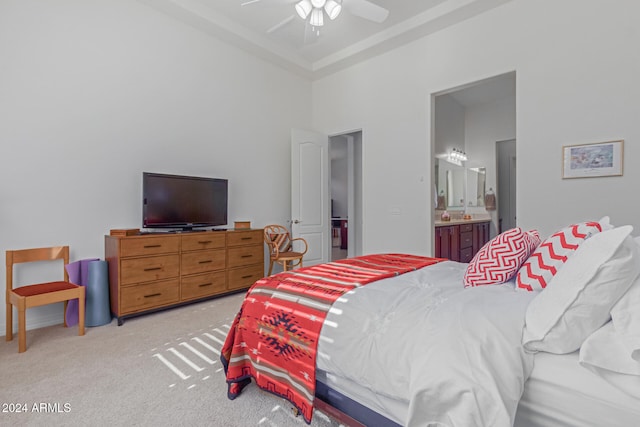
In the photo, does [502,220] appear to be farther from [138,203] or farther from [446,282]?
[138,203]

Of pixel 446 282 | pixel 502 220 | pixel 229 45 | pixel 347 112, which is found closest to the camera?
pixel 446 282

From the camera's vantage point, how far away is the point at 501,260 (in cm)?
158

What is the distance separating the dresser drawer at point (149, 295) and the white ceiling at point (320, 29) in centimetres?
270

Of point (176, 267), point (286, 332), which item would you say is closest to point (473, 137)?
point (176, 267)

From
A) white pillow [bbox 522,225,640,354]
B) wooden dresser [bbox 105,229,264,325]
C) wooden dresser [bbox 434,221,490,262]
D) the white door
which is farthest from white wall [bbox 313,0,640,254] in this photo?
white pillow [bbox 522,225,640,354]

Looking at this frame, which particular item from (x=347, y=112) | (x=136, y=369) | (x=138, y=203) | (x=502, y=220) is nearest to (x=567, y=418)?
(x=136, y=369)

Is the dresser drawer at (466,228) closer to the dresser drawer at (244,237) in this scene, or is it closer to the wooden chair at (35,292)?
the dresser drawer at (244,237)

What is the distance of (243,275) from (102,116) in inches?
85.2

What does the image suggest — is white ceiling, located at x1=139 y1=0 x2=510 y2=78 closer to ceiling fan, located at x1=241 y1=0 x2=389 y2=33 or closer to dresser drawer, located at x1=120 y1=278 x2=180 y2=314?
ceiling fan, located at x1=241 y1=0 x2=389 y2=33

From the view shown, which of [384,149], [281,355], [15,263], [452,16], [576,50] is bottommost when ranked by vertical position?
[281,355]

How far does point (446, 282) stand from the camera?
1.69m

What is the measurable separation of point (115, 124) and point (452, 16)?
12.2 ft

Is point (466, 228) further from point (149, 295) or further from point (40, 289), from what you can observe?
point (40, 289)

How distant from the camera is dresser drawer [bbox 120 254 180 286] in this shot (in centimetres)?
279
